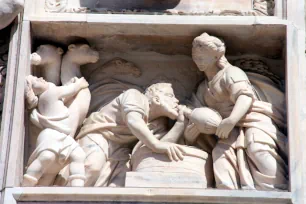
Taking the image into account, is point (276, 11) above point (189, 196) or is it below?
above

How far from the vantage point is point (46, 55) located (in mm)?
9086

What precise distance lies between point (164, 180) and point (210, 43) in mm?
1078

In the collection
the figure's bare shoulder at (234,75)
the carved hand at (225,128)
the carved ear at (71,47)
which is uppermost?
the carved ear at (71,47)

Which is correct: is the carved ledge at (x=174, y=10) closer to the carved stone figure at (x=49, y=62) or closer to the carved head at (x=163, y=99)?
the carved stone figure at (x=49, y=62)

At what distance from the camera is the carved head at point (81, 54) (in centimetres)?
912

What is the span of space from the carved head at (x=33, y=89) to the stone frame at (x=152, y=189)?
60mm

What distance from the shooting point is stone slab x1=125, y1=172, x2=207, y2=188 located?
28.1ft

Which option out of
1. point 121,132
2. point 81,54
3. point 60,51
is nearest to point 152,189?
point 121,132

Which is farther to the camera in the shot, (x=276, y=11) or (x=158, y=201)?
(x=276, y=11)

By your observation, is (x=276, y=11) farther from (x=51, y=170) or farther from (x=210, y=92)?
(x=51, y=170)

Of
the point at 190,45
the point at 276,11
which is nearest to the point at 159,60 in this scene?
the point at 190,45

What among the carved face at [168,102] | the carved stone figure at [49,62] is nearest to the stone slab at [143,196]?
the carved face at [168,102]

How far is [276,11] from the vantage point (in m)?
9.09

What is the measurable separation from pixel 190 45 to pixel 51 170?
1411mm
